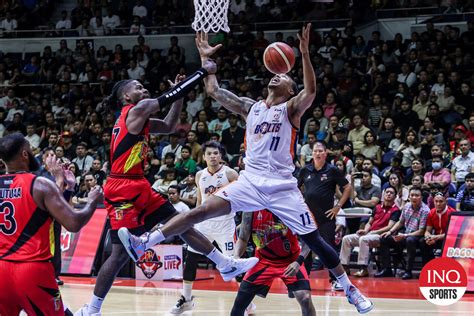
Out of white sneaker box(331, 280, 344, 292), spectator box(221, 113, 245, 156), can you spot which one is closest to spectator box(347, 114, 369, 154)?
spectator box(221, 113, 245, 156)

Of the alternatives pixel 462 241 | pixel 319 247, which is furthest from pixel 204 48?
pixel 462 241

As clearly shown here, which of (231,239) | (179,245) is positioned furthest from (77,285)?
(231,239)

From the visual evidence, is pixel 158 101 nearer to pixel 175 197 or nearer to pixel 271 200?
pixel 271 200

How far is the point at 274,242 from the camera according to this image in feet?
26.7

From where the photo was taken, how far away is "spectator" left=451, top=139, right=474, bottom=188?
15.2m

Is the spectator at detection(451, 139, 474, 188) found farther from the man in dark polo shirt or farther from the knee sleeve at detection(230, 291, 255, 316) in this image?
the knee sleeve at detection(230, 291, 255, 316)

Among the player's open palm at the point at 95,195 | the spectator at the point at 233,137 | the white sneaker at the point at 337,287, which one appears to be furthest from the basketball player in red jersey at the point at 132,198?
the spectator at the point at 233,137

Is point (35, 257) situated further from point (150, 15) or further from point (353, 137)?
point (150, 15)

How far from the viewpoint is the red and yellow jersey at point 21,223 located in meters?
6.08

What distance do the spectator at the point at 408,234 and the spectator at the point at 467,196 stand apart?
544mm

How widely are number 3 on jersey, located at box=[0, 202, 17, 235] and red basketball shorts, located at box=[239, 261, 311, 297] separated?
2.61 meters

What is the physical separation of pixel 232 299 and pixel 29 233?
6.48m

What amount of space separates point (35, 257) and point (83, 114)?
1624 centimetres

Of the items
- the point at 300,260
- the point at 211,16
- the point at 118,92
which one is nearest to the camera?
the point at 300,260
